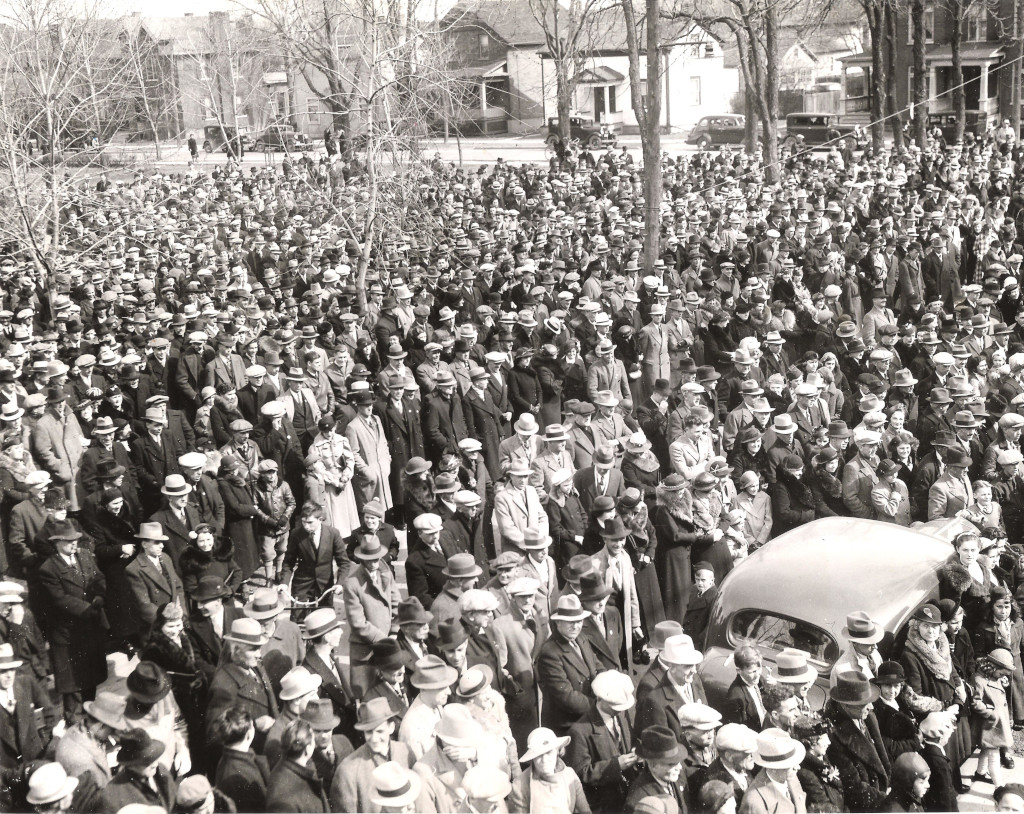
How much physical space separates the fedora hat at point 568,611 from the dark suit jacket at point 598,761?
0.59m

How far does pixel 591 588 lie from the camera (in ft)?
22.2

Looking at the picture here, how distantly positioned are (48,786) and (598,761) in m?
2.52

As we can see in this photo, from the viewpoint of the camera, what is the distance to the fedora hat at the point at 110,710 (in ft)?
17.9

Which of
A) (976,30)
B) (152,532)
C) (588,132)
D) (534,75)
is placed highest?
(534,75)

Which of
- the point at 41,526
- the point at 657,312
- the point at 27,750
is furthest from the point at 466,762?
the point at 657,312

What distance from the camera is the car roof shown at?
671 cm

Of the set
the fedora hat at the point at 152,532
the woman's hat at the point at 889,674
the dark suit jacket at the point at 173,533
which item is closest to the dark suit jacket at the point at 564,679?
the woman's hat at the point at 889,674

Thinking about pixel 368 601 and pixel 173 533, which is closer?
pixel 368 601

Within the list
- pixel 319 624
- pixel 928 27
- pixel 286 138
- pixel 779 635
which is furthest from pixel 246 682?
pixel 928 27

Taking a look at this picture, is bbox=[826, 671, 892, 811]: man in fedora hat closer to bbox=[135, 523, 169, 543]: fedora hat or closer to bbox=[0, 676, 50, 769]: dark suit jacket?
bbox=[0, 676, 50, 769]: dark suit jacket

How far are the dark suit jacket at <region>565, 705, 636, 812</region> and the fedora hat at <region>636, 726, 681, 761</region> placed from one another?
481mm

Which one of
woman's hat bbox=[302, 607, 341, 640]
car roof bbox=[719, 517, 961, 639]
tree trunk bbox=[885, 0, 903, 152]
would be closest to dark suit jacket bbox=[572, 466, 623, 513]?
car roof bbox=[719, 517, 961, 639]

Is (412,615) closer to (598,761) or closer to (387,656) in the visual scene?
(387,656)

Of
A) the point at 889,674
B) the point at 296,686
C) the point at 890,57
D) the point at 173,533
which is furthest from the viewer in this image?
the point at 890,57
